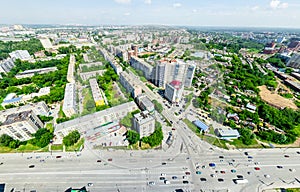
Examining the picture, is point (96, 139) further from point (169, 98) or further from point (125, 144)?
point (169, 98)

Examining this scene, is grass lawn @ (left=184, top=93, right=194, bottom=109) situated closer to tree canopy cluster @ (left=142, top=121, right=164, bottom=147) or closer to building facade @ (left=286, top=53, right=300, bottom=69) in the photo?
tree canopy cluster @ (left=142, top=121, right=164, bottom=147)

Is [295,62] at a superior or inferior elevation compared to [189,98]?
superior

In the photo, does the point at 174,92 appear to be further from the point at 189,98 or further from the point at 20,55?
the point at 20,55

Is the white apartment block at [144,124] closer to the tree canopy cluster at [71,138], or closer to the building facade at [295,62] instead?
the tree canopy cluster at [71,138]

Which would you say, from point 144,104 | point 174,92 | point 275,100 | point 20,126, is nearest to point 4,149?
point 20,126

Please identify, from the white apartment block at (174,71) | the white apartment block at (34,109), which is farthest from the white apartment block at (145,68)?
the white apartment block at (34,109)

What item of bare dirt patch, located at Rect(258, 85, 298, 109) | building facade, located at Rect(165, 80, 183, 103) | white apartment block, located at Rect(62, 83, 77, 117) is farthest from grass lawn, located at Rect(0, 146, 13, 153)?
bare dirt patch, located at Rect(258, 85, 298, 109)
